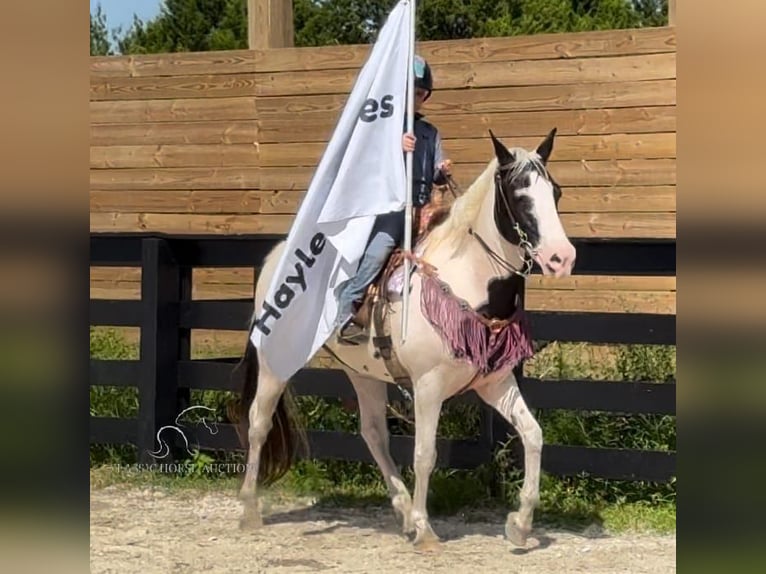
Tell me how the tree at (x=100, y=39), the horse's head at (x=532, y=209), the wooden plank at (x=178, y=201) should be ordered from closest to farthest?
the horse's head at (x=532, y=209) < the wooden plank at (x=178, y=201) < the tree at (x=100, y=39)

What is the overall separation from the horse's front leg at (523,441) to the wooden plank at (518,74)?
2206 mm

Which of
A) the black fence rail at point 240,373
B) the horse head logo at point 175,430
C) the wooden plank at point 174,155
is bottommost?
the horse head logo at point 175,430

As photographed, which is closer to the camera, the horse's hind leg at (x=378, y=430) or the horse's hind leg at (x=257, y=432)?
the horse's hind leg at (x=378, y=430)

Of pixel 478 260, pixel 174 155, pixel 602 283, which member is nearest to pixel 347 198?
pixel 478 260

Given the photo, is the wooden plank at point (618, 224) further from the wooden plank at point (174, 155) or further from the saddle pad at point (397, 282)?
the wooden plank at point (174, 155)

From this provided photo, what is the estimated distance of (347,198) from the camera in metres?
4.34

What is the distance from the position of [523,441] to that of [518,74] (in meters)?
2.49

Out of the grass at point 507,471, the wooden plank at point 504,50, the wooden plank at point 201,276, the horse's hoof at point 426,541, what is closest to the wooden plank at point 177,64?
the wooden plank at point 504,50

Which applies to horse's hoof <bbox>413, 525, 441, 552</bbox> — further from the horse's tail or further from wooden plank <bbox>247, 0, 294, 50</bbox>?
wooden plank <bbox>247, 0, 294, 50</bbox>

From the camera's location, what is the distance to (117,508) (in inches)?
210

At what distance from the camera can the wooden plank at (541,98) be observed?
5926mm

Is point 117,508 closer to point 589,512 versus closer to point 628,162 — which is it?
point 589,512
